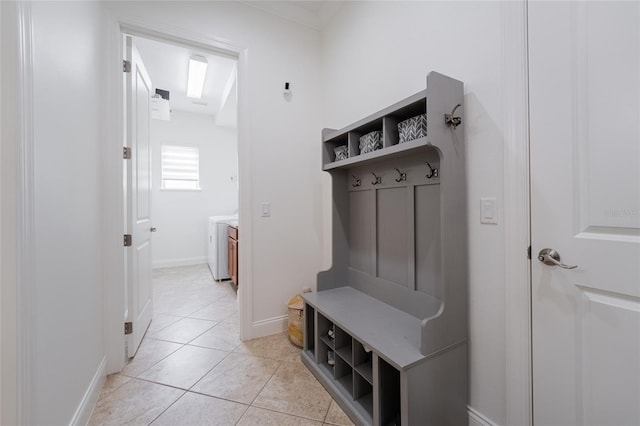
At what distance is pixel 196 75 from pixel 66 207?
2794mm

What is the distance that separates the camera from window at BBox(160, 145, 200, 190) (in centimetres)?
467

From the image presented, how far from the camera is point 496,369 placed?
116cm

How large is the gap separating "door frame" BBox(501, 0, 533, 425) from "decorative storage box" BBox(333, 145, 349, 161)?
975mm

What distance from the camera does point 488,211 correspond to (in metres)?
1.18

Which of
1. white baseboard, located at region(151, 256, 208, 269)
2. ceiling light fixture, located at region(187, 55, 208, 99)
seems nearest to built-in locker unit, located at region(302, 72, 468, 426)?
ceiling light fixture, located at region(187, 55, 208, 99)

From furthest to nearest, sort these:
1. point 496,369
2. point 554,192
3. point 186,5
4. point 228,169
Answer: point 228,169 → point 186,5 → point 496,369 → point 554,192

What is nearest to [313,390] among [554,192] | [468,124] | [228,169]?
[554,192]

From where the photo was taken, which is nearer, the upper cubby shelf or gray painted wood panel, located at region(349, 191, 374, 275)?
the upper cubby shelf

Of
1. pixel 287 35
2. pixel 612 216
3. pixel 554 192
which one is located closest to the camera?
pixel 612 216

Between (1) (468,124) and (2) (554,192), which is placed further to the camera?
(1) (468,124)

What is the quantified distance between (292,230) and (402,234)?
106 cm

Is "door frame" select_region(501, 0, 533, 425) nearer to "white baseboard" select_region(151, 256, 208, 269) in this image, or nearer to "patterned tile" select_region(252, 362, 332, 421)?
"patterned tile" select_region(252, 362, 332, 421)

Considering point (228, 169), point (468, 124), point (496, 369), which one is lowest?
point (496, 369)

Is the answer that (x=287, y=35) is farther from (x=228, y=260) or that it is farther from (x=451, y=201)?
(x=228, y=260)
